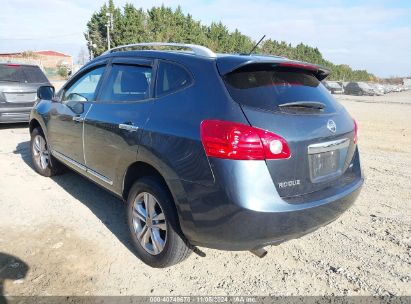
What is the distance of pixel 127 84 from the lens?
11.4ft

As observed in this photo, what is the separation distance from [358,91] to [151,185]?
45465 millimetres

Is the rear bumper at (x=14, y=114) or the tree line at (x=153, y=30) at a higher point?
the tree line at (x=153, y=30)

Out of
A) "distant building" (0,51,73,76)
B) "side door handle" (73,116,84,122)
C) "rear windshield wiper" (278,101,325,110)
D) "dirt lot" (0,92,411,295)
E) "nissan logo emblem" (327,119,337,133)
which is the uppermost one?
"distant building" (0,51,73,76)

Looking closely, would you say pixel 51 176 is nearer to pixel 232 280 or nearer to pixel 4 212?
pixel 4 212

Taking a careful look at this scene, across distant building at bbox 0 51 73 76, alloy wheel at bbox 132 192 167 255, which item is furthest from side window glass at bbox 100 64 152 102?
distant building at bbox 0 51 73 76

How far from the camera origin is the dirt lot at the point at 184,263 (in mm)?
2896

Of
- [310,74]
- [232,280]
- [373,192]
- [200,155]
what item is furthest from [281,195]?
[373,192]

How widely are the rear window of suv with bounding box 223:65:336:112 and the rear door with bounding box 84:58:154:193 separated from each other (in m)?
0.79

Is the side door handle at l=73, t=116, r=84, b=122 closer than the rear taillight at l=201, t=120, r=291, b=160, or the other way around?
the rear taillight at l=201, t=120, r=291, b=160

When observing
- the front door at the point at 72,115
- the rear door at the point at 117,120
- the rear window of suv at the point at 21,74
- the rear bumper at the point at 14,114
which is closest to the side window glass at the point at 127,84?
the rear door at the point at 117,120

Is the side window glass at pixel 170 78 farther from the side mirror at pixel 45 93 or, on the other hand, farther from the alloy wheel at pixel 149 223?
the side mirror at pixel 45 93

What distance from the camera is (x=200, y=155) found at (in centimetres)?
252

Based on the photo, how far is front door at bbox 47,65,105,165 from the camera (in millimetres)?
4016

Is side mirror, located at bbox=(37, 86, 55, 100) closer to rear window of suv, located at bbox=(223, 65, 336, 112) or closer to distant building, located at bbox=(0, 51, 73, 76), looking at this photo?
rear window of suv, located at bbox=(223, 65, 336, 112)
